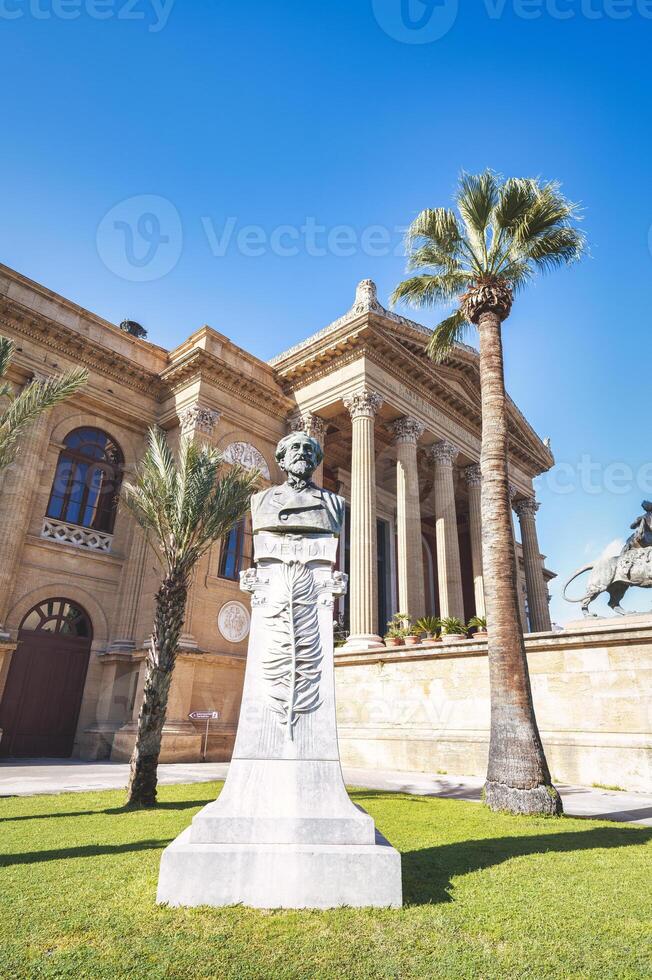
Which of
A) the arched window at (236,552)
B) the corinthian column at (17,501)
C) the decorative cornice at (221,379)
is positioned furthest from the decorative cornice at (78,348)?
the arched window at (236,552)

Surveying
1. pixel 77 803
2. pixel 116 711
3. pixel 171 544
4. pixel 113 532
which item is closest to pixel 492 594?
pixel 171 544

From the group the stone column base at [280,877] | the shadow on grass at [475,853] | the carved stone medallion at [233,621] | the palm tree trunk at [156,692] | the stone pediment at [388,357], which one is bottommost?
the shadow on grass at [475,853]

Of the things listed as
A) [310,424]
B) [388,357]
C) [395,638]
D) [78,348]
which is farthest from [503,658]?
[78,348]

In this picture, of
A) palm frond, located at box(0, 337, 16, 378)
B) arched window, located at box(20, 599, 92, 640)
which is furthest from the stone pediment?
palm frond, located at box(0, 337, 16, 378)

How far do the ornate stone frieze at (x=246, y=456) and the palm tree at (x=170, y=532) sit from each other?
30.0 feet

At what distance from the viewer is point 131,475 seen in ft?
67.2

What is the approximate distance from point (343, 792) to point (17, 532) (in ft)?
51.5

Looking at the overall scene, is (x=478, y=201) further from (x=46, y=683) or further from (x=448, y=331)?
(x=46, y=683)

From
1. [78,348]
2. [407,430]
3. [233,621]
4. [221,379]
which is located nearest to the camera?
[78,348]

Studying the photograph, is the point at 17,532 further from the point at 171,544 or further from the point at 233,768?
the point at 233,768

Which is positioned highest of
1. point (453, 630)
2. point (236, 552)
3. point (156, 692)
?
point (236, 552)

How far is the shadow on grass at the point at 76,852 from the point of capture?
5.04m

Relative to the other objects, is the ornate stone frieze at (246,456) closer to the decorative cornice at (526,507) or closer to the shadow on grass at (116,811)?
the shadow on grass at (116,811)

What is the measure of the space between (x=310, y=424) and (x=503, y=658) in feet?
48.7
